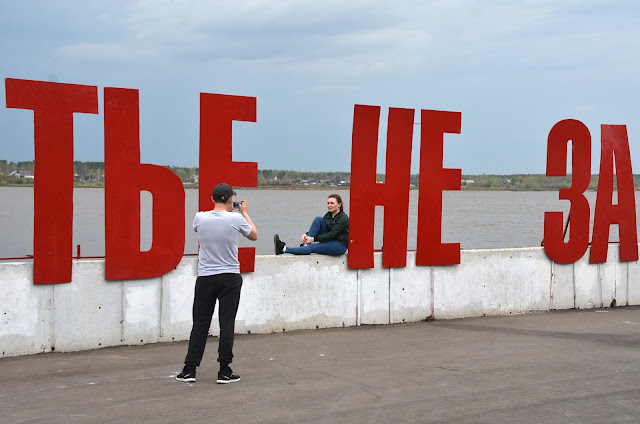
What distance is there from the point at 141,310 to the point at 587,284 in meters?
7.30

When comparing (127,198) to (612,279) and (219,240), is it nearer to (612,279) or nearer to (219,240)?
(219,240)

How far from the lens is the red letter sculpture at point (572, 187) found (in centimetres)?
1321

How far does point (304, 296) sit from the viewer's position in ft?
36.1

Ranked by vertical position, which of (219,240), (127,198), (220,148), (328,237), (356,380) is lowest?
(356,380)

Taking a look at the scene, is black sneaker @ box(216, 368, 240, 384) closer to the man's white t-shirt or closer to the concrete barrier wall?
the man's white t-shirt

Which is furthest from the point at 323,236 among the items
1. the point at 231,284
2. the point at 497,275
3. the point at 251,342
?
the point at 231,284

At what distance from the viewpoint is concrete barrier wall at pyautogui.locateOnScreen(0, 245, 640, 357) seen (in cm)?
930

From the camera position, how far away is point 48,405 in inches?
274

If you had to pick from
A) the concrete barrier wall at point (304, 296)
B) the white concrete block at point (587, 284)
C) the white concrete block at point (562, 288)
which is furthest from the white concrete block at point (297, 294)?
the white concrete block at point (587, 284)

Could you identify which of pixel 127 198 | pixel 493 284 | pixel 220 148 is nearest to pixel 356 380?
pixel 127 198

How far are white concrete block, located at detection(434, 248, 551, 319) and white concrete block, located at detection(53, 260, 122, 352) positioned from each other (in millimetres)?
4658

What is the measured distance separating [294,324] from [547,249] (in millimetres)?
4500

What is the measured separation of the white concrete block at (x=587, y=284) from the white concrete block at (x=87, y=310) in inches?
290

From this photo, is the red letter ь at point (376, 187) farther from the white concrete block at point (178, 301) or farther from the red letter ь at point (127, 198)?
the red letter ь at point (127, 198)
